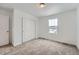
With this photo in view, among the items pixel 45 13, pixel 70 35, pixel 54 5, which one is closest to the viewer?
pixel 54 5

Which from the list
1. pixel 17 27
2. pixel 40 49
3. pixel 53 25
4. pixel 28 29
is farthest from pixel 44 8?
pixel 40 49

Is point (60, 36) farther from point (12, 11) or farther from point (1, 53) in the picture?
point (1, 53)

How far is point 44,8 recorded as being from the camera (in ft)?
5.82

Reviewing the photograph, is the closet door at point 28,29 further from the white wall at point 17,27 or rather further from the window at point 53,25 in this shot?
the window at point 53,25

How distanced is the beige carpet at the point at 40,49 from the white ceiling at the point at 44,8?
752 mm

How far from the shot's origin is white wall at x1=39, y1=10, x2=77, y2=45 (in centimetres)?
174

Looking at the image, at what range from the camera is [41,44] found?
6.26ft

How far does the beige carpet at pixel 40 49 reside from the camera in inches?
67.1

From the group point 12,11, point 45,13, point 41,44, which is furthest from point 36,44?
point 12,11

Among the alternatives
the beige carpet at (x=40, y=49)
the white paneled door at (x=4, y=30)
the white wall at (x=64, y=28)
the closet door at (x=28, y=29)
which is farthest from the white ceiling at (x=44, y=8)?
the beige carpet at (x=40, y=49)

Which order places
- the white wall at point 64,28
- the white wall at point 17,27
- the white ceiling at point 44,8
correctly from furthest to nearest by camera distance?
the white wall at point 17,27 < the white wall at point 64,28 < the white ceiling at point 44,8

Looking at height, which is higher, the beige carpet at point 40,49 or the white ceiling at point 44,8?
the white ceiling at point 44,8

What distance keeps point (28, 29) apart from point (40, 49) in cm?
60

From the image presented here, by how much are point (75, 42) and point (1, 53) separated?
173 cm
